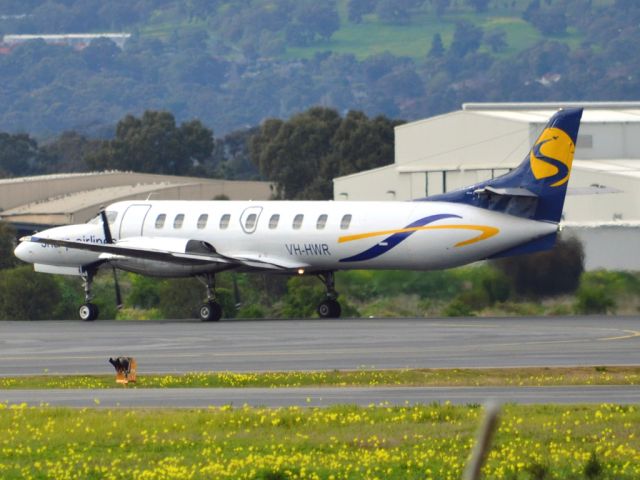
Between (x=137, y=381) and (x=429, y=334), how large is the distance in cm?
1188

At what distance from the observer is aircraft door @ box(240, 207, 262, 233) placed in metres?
47.5

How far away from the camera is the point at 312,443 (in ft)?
67.2

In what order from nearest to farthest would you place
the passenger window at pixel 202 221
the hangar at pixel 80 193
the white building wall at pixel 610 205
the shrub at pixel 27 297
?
1. the passenger window at pixel 202 221
2. the shrub at pixel 27 297
3. the white building wall at pixel 610 205
4. the hangar at pixel 80 193

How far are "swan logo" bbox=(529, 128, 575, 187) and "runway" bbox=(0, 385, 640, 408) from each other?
17.6 metres

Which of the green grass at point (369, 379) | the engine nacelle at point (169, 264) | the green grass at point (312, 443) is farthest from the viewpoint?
the engine nacelle at point (169, 264)

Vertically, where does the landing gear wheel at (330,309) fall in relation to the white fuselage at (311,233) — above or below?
below

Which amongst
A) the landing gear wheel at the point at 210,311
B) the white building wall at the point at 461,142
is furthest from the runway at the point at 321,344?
the white building wall at the point at 461,142

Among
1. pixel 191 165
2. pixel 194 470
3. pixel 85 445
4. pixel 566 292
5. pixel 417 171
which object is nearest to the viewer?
pixel 194 470

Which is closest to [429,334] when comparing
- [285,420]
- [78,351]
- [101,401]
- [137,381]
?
[78,351]

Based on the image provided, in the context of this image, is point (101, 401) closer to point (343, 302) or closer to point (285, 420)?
point (285, 420)

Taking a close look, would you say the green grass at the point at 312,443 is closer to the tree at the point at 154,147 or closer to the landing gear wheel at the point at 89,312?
the landing gear wheel at the point at 89,312

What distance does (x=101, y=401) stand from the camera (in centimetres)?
2567

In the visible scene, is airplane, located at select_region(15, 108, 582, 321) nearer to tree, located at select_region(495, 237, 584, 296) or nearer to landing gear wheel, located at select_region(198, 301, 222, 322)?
landing gear wheel, located at select_region(198, 301, 222, 322)

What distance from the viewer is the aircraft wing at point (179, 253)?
152 feet
